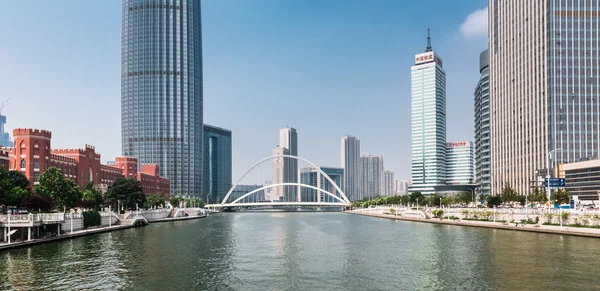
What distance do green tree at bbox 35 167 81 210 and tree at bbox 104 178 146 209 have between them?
1315 inches

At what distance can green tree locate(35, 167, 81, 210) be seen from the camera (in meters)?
103

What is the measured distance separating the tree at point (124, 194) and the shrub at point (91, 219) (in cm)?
2618

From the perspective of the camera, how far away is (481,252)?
70062 millimetres

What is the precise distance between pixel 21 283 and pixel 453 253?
54593 millimetres

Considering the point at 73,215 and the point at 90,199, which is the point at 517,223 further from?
the point at 90,199

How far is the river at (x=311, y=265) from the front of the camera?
4909cm

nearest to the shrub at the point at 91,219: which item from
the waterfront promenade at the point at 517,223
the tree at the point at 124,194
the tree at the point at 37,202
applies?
the tree at the point at 37,202

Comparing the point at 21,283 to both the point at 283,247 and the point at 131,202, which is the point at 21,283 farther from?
the point at 131,202

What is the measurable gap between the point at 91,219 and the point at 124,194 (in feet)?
110

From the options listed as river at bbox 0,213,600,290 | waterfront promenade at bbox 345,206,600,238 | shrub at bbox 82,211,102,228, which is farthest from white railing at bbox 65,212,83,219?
waterfront promenade at bbox 345,206,600,238

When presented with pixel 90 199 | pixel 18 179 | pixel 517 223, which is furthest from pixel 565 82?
pixel 18 179

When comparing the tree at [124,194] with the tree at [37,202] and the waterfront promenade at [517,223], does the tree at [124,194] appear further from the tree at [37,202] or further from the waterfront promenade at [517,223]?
the waterfront promenade at [517,223]

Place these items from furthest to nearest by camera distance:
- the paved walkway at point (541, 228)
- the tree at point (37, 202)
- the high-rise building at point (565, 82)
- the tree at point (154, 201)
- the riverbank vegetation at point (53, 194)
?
the tree at point (154, 201) → the high-rise building at point (565, 82) → the tree at point (37, 202) → the riverbank vegetation at point (53, 194) → the paved walkway at point (541, 228)

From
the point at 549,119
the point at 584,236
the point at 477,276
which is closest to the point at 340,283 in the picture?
the point at 477,276
